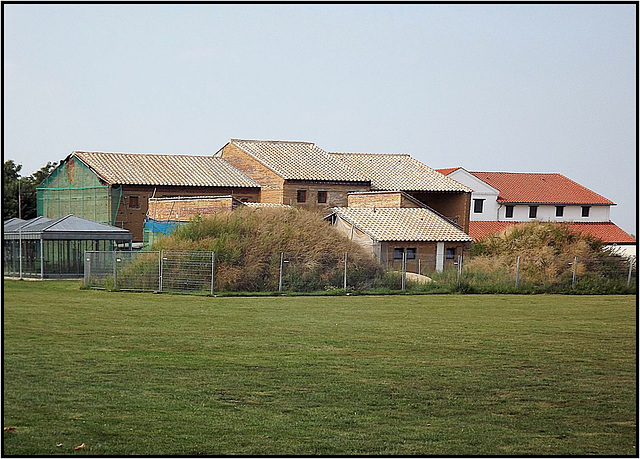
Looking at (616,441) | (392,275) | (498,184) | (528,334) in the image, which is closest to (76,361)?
(616,441)

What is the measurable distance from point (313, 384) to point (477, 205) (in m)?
51.2

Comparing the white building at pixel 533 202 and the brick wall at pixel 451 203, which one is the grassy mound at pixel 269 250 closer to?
the brick wall at pixel 451 203

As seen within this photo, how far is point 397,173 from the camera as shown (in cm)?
5172

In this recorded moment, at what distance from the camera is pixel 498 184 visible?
63.7 metres

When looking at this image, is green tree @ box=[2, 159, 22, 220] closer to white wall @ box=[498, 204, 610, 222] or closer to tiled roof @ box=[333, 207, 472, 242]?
tiled roof @ box=[333, 207, 472, 242]

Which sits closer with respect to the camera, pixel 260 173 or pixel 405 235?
pixel 405 235

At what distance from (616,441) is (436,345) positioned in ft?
22.0

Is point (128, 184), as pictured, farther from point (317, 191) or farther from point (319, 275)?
point (319, 275)

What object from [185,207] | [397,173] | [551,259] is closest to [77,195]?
[185,207]

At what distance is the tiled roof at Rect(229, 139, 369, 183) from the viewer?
47719 mm

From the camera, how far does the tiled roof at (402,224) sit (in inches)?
1423

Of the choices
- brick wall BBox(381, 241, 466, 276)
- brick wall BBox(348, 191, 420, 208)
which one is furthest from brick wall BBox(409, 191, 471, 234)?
brick wall BBox(381, 241, 466, 276)

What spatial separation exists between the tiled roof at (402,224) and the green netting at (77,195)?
555 inches

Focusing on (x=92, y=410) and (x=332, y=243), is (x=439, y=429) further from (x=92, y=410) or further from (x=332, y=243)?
(x=332, y=243)
